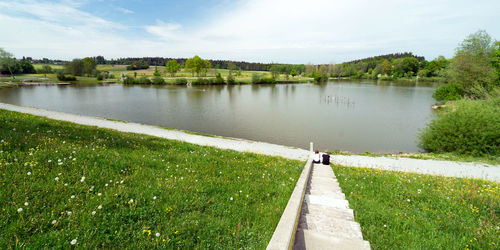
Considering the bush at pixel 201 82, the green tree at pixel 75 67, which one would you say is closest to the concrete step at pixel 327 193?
the bush at pixel 201 82

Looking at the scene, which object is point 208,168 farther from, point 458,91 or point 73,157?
point 458,91

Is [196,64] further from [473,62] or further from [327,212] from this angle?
[327,212]

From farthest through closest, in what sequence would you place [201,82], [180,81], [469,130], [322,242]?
1. [180,81]
2. [201,82]
3. [469,130]
4. [322,242]

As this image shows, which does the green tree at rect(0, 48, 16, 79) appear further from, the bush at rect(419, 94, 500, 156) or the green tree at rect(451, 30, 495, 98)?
the green tree at rect(451, 30, 495, 98)

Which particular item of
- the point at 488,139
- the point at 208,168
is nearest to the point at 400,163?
the point at 488,139

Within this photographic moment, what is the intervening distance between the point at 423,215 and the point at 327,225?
2.64m

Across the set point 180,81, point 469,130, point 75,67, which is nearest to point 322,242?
point 469,130

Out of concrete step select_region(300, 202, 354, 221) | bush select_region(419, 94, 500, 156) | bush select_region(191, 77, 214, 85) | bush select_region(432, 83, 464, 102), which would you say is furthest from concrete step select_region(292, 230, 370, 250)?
bush select_region(191, 77, 214, 85)

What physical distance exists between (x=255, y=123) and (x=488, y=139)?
69.5ft

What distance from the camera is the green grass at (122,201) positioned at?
3.21 meters

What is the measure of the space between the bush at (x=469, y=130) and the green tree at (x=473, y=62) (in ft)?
115

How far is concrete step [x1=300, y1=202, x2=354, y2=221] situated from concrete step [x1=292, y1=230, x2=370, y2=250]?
2.87 ft

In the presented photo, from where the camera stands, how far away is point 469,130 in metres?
15.3

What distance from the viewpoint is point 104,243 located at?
3.09 m
